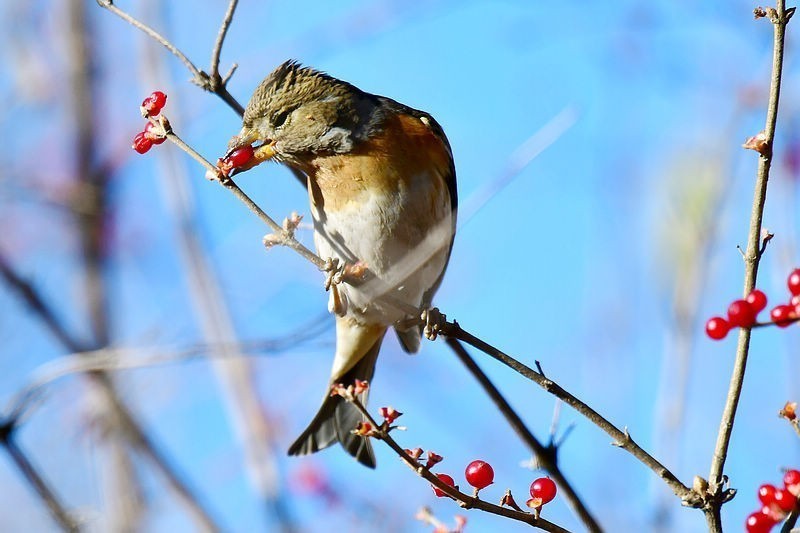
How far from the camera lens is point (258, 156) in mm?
3508

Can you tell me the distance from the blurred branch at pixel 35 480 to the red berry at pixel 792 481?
1.91 meters

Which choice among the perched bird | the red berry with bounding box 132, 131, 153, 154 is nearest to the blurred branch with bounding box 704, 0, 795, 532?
the perched bird

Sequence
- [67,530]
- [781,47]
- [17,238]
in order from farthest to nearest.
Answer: [17,238]
[67,530]
[781,47]

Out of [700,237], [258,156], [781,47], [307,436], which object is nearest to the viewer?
[781,47]

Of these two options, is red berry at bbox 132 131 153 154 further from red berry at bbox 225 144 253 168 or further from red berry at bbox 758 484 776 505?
red berry at bbox 758 484 776 505

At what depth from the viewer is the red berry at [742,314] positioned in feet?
6.46

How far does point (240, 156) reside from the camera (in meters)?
3.27

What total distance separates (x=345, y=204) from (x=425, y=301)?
26.3 inches

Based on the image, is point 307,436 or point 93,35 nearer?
point 307,436

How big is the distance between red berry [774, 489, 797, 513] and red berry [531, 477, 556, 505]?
503 millimetres

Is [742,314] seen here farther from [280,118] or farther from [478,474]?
[280,118]

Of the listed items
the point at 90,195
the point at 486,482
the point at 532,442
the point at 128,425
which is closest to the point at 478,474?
the point at 486,482

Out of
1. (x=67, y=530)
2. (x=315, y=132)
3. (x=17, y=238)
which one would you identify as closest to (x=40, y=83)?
(x=17, y=238)

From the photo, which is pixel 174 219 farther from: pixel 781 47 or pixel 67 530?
pixel 781 47
